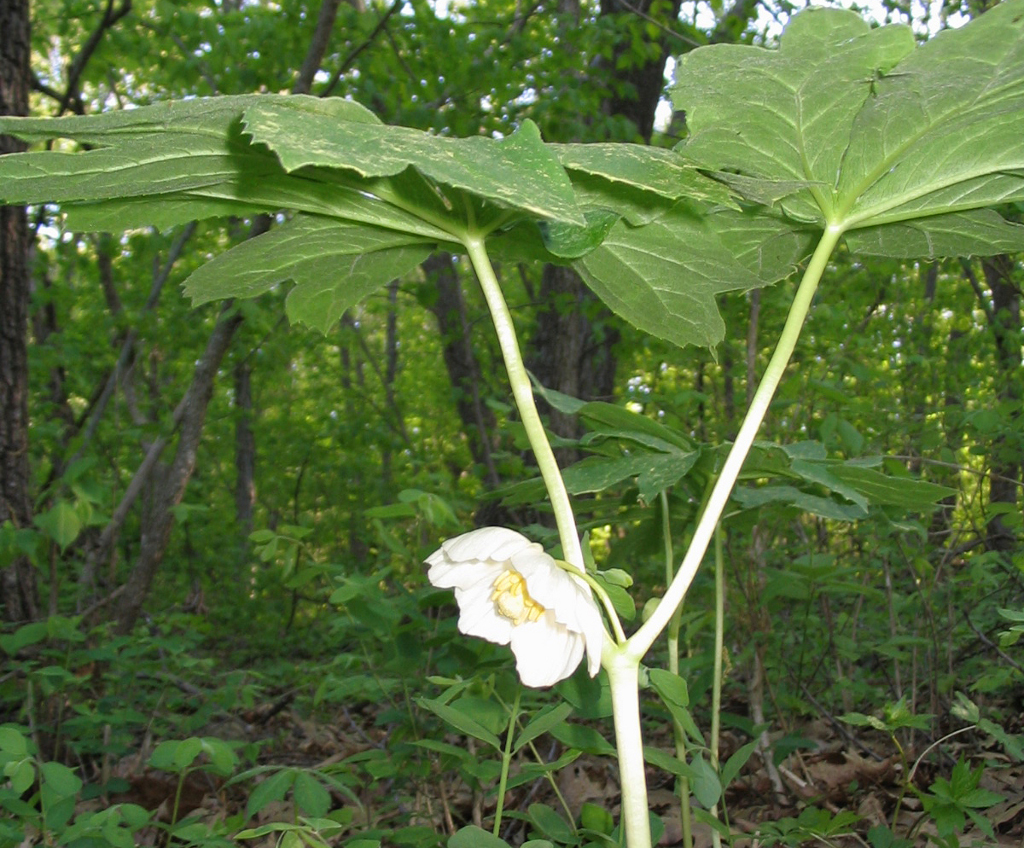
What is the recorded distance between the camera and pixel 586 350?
5.46 metres

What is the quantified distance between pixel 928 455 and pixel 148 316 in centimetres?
351

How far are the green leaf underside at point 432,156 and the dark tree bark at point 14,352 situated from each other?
8.43ft

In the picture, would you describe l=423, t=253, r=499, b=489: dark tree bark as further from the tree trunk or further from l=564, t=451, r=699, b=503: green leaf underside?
l=564, t=451, r=699, b=503: green leaf underside

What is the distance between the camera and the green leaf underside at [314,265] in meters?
0.80

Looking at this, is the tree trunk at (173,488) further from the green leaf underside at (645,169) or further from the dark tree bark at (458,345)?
the green leaf underside at (645,169)

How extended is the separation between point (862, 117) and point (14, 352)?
9.09 feet

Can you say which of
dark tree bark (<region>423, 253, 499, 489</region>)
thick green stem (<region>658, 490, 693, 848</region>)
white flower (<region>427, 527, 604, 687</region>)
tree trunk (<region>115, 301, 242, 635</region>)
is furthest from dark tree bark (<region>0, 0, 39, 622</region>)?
white flower (<region>427, 527, 604, 687</region>)

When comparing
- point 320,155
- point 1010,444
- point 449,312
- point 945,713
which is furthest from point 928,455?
point 449,312

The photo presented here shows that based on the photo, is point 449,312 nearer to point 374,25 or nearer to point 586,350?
point 586,350

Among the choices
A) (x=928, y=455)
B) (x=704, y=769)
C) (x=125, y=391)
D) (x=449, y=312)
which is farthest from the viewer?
(x=449, y=312)

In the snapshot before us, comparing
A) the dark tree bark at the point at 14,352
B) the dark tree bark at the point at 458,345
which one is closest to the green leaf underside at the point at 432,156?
the dark tree bark at the point at 14,352

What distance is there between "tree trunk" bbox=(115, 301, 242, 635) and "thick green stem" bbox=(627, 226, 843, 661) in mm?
2741

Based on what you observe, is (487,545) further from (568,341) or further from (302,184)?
(568,341)

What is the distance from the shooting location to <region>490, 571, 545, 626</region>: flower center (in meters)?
0.70
